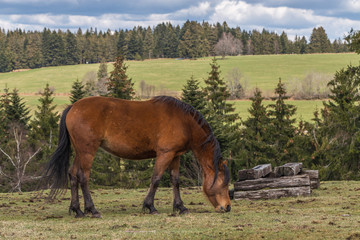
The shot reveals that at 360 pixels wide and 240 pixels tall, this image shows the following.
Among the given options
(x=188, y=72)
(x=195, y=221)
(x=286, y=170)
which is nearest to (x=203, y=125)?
(x=195, y=221)

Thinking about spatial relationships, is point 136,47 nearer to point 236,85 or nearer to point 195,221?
point 236,85

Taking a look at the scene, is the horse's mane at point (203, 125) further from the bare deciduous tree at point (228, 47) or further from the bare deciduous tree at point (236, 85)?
the bare deciduous tree at point (228, 47)

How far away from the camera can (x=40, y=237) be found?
22.5ft

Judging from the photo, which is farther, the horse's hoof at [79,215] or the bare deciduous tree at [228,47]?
the bare deciduous tree at [228,47]

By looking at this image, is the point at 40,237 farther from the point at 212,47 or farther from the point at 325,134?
the point at 212,47

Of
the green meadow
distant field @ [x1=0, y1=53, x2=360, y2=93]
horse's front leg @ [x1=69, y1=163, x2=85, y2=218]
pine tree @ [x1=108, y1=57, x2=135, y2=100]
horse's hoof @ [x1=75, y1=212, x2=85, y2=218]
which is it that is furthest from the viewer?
distant field @ [x1=0, y1=53, x2=360, y2=93]

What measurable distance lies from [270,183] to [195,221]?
184 inches

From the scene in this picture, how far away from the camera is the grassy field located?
7004 mm

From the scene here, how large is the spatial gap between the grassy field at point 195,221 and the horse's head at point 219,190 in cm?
25

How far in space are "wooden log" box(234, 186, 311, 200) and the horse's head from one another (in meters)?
2.67

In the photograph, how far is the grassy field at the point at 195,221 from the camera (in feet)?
23.0

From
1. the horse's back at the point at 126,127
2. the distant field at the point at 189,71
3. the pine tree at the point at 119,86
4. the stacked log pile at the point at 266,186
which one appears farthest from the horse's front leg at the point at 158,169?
the distant field at the point at 189,71

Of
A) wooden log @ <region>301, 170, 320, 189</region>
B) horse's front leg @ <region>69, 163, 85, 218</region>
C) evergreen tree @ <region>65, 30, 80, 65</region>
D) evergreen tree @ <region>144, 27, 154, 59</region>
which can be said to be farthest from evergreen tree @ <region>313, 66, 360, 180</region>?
evergreen tree @ <region>144, 27, 154, 59</region>

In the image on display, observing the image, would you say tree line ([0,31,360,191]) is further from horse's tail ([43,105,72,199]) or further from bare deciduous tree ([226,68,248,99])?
bare deciduous tree ([226,68,248,99])
